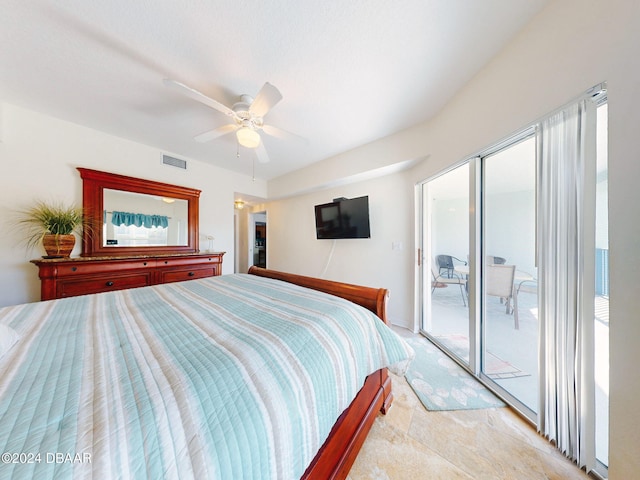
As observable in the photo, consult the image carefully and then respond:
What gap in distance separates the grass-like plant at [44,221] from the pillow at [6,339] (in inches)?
74.9

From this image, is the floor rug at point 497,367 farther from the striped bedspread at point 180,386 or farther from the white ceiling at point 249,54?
the white ceiling at point 249,54

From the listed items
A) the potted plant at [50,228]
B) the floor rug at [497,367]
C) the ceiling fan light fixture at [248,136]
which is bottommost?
the floor rug at [497,367]

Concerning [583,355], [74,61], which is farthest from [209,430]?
[74,61]

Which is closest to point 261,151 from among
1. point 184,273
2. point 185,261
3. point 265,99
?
point 265,99

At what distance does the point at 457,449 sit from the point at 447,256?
192 centimetres

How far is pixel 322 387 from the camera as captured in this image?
2.63 feet

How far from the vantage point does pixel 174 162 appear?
305 centimetres

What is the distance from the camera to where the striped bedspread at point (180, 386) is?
44cm

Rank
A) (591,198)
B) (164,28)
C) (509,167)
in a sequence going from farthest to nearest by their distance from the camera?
1. (509,167)
2. (164,28)
3. (591,198)

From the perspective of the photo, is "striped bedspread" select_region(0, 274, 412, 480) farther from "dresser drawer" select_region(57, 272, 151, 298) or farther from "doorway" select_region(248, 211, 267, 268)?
"doorway" select_region(248, 211, 267, 268)

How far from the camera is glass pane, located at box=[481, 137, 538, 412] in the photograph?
150 cm

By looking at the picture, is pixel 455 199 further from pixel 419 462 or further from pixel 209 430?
pixel 209 430

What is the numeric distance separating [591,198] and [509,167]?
749 mm

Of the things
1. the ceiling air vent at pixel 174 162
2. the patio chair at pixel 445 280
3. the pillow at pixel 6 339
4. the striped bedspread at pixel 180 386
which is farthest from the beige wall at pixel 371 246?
the pillow at pixel 6 339
